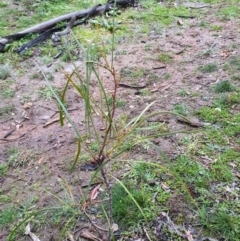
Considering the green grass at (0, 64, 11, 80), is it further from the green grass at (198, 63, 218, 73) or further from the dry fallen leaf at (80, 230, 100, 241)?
the dry fallen leaf at (80, 230, 100, 241)

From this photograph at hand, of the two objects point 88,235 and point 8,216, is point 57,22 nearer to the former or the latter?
point 8,216

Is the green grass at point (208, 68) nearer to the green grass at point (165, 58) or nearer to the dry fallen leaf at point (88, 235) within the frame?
the green grass at point (165, 58)

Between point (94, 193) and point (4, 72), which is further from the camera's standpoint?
point (4, 72)

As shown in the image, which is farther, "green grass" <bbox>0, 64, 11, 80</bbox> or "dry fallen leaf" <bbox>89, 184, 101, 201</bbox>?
"green grass" <bbox>0, 64, 11, 80</bbox>

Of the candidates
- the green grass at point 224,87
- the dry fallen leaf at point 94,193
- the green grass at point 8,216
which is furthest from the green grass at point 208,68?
the green grass at point 8,216

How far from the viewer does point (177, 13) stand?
4.59 m

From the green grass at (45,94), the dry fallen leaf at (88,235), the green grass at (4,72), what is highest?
the green grass at (4,72)

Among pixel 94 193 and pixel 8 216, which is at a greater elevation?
pixel 94 193

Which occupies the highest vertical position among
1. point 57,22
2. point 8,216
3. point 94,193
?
point 57,22

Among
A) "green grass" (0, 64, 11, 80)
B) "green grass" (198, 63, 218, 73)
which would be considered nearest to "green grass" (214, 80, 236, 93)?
"green grass" (198, 63, 218, 73)

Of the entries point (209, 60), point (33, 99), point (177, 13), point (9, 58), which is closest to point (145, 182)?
point (33, 99)

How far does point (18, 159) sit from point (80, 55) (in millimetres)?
1656

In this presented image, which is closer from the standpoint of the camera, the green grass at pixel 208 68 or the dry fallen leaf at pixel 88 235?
the dry fallen leaf at pixel 88 235

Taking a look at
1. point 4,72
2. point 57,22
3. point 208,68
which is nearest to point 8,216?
point 4,72
